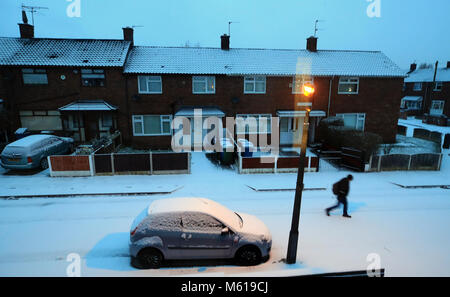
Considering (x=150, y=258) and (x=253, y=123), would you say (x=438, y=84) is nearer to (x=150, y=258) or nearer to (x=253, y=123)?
(x=253, y=123)

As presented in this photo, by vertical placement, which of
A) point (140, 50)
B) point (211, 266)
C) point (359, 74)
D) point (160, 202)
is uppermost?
point (140, 50)

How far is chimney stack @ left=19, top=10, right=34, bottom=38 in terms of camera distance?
18.1 meters

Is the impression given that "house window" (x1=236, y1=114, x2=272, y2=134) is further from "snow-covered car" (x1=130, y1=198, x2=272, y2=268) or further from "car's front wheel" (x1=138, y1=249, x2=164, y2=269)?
"car's front wheel" (x1=138, y1=249, x2=164, y2=269)

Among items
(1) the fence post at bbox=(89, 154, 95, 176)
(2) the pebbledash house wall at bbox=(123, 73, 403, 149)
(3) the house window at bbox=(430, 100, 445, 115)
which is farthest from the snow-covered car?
(3) the house window at bbox=(430, 100, 445, 115)

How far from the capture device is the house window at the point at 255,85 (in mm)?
18266

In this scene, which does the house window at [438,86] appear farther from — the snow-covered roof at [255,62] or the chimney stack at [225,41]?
the chimney stack at [225,41]

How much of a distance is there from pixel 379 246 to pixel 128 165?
10511 millimetres

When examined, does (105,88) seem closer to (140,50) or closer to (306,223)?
(140,50)

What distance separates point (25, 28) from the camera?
18.3 metres

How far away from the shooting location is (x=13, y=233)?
7.58 metres

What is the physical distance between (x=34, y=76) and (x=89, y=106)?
162 inches

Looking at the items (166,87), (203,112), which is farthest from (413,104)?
(166,87)

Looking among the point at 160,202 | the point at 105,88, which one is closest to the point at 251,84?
the point at 105,88

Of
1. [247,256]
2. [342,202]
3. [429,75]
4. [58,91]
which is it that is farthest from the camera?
[429,75]
